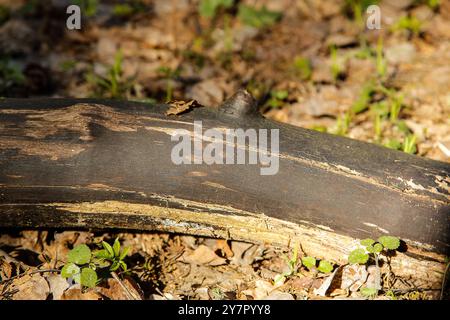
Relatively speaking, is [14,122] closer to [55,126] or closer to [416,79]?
[55,126]

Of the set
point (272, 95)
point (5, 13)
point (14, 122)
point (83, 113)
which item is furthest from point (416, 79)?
point (5, 13)

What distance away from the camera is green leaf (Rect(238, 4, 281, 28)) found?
442 centimetres

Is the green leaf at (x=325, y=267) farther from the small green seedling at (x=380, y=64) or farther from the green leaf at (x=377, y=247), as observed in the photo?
the small green seedling at (x=380, y=64)

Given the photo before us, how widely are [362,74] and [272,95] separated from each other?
87cm

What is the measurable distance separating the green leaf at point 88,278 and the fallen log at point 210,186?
0.30 m

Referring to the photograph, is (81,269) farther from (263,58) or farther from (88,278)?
(263,58)

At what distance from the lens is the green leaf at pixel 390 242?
6.49 ft

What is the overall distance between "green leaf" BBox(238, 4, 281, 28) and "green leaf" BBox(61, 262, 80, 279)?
322cm

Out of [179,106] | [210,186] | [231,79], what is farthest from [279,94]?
[210,186]

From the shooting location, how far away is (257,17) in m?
4.45

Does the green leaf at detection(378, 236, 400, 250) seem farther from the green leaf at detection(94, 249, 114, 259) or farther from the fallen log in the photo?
the green leaf at detection(94, 249, 114, 259)

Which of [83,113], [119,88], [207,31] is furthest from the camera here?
[207,31]

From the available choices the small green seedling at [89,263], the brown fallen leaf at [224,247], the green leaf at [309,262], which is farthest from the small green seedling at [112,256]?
the green leaf at [309,262]
